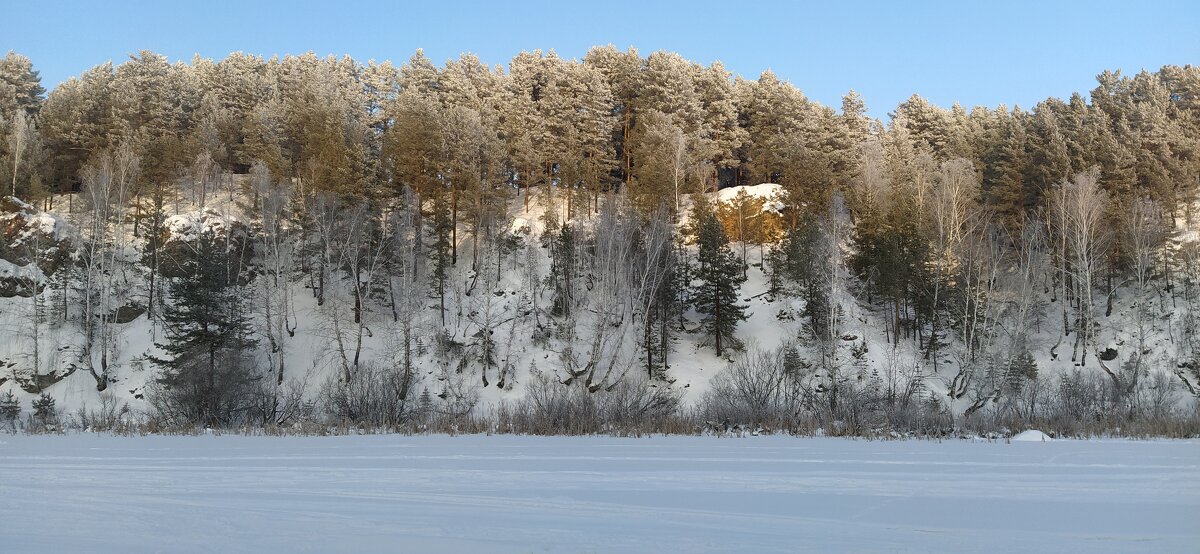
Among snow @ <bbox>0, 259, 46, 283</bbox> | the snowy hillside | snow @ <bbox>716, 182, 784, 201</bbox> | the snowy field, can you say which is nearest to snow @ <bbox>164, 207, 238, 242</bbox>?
the snowy hillside

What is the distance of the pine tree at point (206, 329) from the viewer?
24.9 meters

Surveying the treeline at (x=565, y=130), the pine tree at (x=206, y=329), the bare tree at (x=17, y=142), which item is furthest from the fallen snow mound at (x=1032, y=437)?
the bare tree at (x=17, y=142)

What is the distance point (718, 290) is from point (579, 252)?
9534 mm

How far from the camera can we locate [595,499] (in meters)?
6.86

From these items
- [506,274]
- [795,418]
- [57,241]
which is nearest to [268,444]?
[795,418]

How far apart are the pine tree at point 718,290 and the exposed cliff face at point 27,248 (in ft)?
103

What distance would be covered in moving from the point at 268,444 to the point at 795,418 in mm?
10780

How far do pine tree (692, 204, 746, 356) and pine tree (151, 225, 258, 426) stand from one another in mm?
19477

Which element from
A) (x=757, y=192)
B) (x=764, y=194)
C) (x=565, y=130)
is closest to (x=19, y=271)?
(x=565, y=130)

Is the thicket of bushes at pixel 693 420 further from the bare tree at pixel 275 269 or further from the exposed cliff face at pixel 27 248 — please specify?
the exposed cliff face at pixel 27 248

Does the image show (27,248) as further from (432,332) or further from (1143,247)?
(1143,247)

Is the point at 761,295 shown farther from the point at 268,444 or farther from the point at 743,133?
the point at 268,444

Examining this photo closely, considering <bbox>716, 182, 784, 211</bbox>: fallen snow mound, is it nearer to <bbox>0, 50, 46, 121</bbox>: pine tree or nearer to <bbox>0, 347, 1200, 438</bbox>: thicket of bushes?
<bbox>0, 347, 1200, 438</bbox>: thicket of bushes

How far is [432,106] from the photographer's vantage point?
46.7 meters
